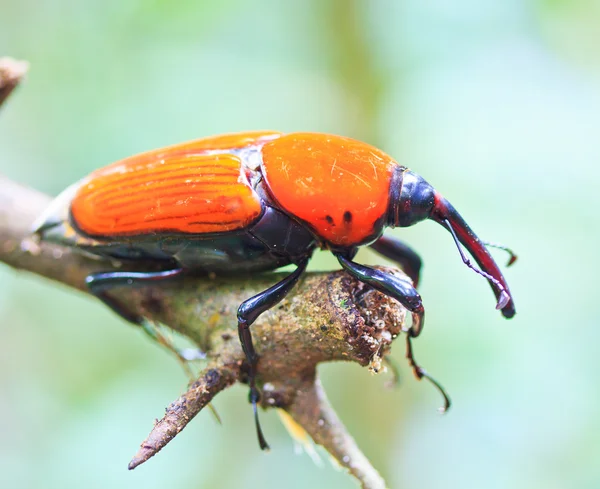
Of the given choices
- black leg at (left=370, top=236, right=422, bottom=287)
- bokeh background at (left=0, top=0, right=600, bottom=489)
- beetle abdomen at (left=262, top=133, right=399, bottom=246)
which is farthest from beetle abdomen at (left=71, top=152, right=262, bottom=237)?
bokeh background at (left=0, top=0, right=600, bottom=489)

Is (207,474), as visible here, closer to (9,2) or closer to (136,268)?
(136,268)

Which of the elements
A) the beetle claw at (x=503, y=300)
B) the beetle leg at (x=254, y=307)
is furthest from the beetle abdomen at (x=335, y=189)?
the beetle claw at (x=503, y=300)

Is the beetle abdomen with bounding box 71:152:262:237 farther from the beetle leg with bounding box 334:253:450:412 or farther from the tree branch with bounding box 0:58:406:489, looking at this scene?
the beetle leg with bounding box 334:253:450:412

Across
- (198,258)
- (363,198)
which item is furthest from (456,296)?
(198,258)

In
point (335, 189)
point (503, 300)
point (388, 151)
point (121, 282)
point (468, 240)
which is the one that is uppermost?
point (335, 189)

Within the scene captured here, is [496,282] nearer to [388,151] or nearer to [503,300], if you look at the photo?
[503,300]

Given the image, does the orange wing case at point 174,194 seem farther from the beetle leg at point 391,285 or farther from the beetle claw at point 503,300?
the beetle claw at point 503,300

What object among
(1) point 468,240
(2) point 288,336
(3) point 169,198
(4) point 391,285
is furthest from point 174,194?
(1) point 468,240
